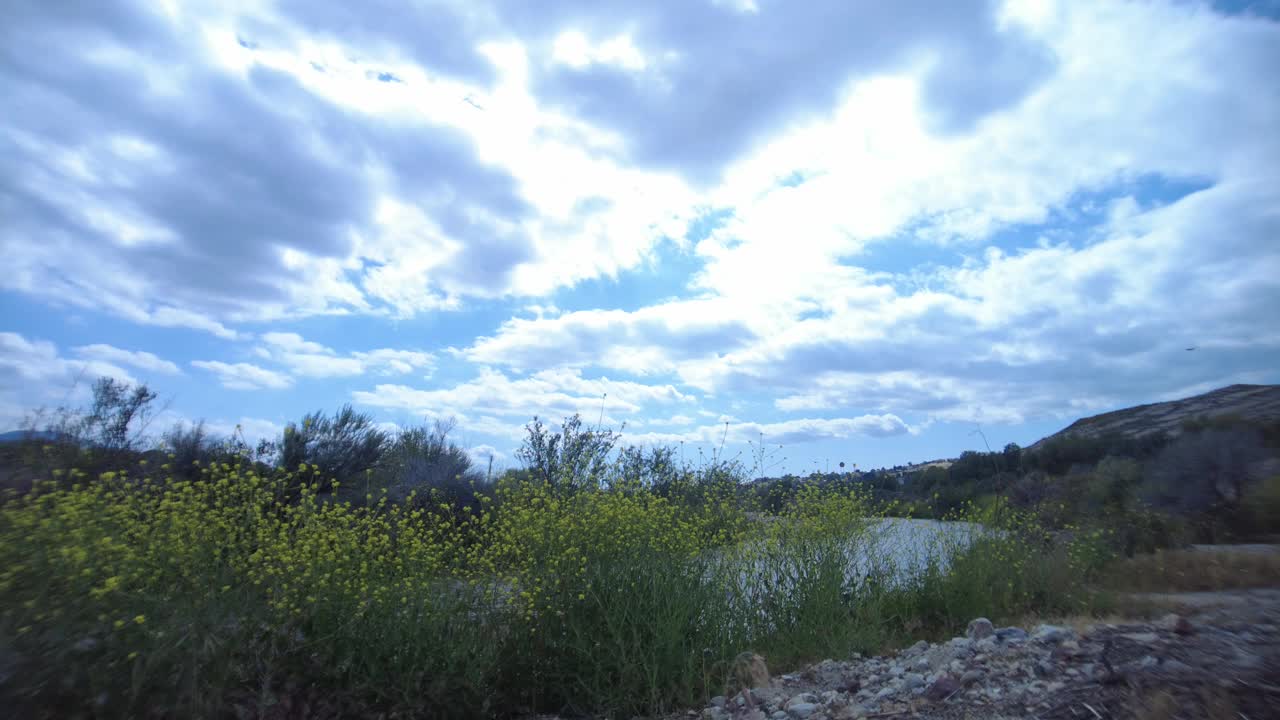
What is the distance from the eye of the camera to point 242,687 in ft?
11.7

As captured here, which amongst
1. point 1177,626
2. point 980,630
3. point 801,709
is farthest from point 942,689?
point 980,630

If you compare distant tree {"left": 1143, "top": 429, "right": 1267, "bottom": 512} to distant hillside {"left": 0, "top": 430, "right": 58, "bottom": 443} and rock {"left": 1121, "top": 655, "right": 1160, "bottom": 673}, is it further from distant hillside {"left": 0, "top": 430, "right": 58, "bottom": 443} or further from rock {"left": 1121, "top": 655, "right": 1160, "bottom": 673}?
distant hillside {"left": 0, "top": 430, "right": 58, "bottom": 443}

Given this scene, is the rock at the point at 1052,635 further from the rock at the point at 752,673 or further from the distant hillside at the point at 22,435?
the distant hillside at the point at 22,435

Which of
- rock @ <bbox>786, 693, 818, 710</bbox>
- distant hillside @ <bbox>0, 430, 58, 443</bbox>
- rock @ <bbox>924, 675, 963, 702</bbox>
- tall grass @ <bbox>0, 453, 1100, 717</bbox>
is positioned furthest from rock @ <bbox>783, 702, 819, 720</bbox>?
distant hillside @ <bbox>0, 430, 58, 443</bbox>

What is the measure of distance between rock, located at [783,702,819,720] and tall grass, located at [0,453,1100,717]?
81cm

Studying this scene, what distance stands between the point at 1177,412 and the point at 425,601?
16214 mm

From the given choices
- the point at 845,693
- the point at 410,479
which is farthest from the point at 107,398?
the point at 845,693

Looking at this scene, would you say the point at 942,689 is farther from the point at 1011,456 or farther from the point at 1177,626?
the point at 1011,456

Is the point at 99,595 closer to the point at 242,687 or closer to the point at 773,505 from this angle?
the point at 242,687

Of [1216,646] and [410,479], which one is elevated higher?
[410,479]

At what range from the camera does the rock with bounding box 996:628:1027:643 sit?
449 cm

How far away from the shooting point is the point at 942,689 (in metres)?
3.64

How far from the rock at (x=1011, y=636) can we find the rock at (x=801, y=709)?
4.96 ft

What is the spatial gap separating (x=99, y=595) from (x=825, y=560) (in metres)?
5.55
